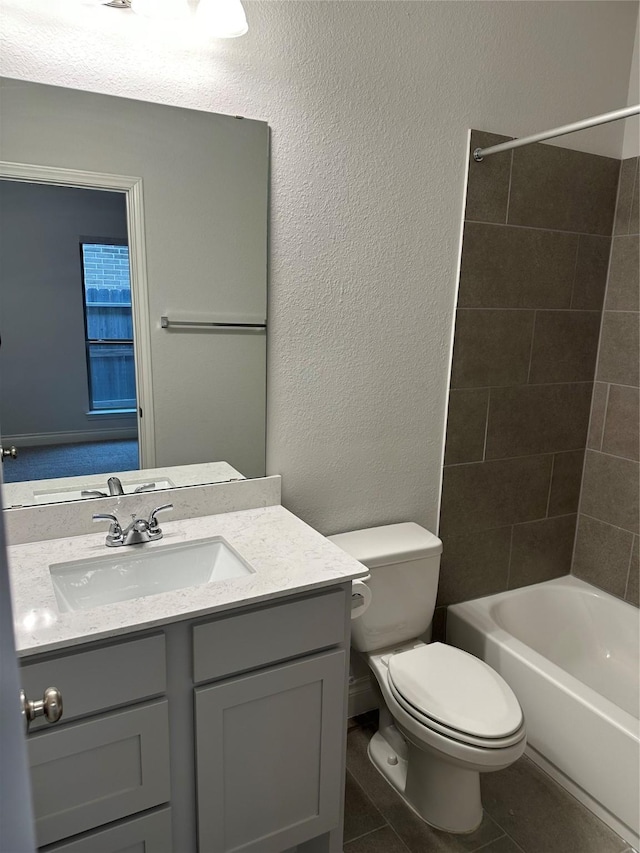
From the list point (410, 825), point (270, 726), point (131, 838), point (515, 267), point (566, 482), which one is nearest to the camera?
point (131, 838)

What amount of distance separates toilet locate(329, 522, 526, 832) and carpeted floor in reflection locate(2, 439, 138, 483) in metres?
0.74

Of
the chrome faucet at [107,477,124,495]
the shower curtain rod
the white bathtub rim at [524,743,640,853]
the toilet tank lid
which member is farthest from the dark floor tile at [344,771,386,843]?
the shower curtain rod

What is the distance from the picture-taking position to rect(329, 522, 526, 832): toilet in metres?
1.64

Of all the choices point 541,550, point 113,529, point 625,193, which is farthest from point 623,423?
point 113,529

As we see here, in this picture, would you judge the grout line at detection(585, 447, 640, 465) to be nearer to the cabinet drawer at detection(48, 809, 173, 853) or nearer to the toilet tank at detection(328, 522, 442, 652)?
the toilet tank at detection(328, 522, 442, 652)

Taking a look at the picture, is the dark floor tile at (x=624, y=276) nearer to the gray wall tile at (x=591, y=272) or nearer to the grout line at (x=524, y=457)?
the gray wall tile at (x=591, y=272)

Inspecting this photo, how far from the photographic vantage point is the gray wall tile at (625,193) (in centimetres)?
237

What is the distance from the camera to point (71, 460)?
1.67 metres

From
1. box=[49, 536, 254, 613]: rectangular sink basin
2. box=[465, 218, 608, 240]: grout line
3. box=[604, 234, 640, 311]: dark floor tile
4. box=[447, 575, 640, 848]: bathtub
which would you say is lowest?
box=[447, 575, 640, 848]: bathtub

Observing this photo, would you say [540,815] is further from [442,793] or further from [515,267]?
[515,267]

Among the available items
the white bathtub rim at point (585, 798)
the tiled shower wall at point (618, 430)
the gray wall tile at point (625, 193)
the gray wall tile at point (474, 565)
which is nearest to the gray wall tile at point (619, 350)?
the tiled shower wall at point (618, 430)

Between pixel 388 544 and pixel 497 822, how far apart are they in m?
0.86

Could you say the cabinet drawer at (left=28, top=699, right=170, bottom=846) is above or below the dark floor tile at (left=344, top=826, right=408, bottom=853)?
above

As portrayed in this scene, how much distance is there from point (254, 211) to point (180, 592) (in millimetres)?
1058
